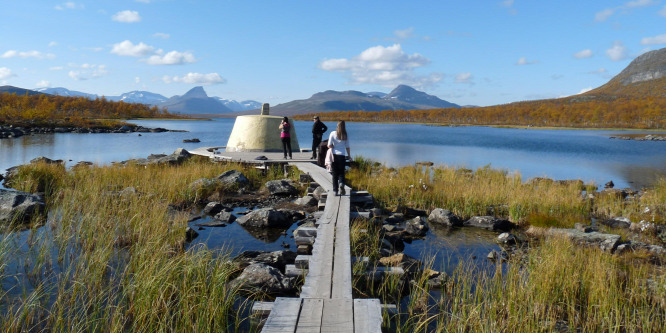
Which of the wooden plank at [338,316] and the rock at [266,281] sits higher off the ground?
the wooden plank at [338,316]

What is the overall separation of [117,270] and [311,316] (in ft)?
11.0

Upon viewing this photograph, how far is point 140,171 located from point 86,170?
5.08 feet

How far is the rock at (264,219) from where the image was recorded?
9.61 m

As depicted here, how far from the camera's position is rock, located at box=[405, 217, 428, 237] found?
30.3ft

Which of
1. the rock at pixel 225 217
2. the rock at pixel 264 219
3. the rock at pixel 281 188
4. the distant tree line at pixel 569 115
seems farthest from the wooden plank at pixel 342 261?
the distant tree line at pixel 569 115

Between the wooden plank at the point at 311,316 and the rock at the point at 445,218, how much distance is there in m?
6.17

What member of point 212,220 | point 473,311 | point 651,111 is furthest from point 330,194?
point 651,111

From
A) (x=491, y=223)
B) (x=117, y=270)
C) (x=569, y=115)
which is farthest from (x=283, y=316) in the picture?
(x=569, y=115)

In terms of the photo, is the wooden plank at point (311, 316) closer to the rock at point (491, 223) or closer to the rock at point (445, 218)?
the rock at point (445, 218)

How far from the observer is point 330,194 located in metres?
10.0

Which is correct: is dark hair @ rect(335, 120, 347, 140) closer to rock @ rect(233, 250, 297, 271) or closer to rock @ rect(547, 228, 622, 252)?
rock @ rect(233, 250, 297, 271)

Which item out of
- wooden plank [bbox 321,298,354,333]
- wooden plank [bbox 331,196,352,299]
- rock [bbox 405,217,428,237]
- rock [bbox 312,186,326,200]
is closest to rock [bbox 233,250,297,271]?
wooden plank [bbox 331,196,352,299]

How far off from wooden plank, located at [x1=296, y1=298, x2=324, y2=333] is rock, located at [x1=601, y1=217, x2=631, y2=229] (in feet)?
28.5

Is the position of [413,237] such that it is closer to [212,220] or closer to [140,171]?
[212,220]
